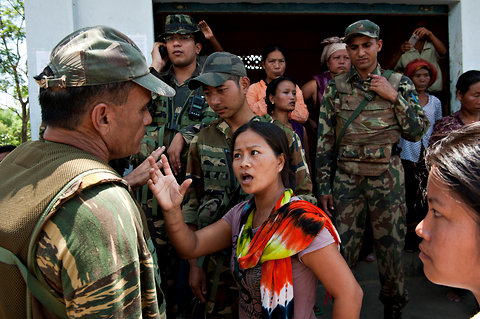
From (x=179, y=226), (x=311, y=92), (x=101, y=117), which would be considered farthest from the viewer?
(x=311, y=92)

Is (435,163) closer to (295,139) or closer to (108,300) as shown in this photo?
(108,300)

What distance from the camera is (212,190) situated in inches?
99.6

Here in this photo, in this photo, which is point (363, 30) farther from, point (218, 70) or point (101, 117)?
point (101, 117)

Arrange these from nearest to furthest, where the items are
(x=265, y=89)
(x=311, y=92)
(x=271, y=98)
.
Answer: (x=271, y=98)
(x=265, y=89)
(x=311, y=92)

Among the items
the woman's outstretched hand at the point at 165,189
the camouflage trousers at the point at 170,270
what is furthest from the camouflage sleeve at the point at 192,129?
the woman's outstretched hand at the point at 165,189

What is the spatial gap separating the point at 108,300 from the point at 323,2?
4247 millimetres

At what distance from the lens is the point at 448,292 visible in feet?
12.9

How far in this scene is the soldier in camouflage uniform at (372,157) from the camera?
3.27 m

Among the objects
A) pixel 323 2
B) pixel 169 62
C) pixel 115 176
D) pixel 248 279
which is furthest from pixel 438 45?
pixel 115 176

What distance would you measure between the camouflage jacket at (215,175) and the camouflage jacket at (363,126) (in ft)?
3.33

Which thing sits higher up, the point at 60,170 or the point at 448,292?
the point at 60,170

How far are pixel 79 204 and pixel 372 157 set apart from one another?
2.74 metres

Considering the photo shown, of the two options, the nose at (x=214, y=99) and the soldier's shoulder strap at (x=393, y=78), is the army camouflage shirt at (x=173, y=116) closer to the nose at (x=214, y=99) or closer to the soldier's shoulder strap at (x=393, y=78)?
the nose at (x=214, y=99)

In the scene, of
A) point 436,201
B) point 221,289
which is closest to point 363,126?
point 221,289
